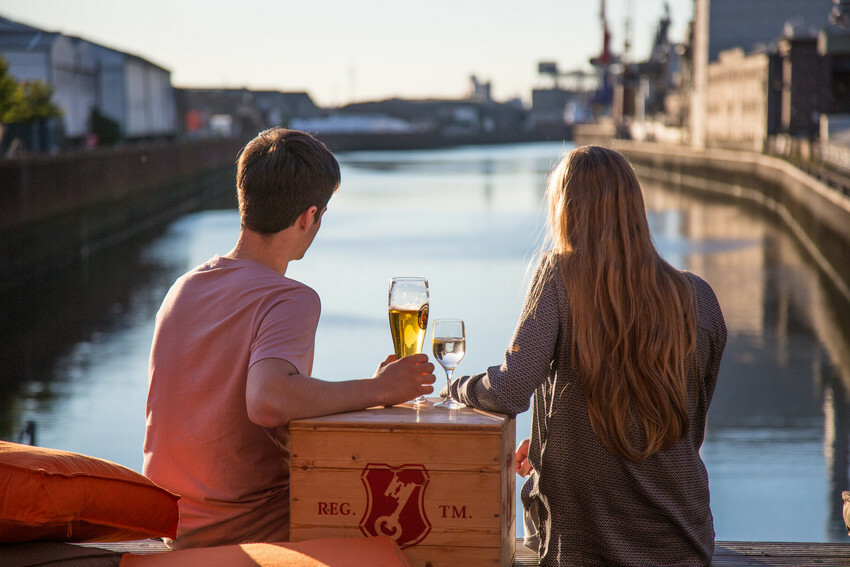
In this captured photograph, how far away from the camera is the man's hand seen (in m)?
2.09

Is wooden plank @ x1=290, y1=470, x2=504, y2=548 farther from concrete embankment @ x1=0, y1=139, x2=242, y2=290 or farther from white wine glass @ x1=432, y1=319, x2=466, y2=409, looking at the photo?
concrete embankment @ x1=0, y1=139, x2=242, y2=290

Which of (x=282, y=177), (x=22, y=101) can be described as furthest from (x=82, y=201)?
(x=282, y=177)

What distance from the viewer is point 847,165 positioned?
20.9 metres

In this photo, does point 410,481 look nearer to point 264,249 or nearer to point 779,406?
point 264,249

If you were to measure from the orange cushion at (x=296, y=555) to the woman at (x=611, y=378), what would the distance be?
348 mm

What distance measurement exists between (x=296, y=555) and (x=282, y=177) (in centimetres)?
70

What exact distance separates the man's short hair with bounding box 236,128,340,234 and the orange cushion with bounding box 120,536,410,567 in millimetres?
608

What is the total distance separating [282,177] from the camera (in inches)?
79.7

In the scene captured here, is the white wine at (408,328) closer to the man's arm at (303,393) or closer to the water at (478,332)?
the man's arm at (303,393)

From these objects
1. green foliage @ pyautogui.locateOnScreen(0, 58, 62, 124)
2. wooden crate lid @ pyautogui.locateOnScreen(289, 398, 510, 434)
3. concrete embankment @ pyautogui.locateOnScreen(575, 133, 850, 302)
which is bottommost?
concrete embankment @ pyautogui.locateOnScreen(575, 133, 850, 302)

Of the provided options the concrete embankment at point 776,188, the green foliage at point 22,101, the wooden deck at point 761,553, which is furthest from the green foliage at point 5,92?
the wooden deck at point 761,553

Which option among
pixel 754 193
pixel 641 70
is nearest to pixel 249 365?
pixel 754 193

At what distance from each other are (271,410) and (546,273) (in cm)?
60

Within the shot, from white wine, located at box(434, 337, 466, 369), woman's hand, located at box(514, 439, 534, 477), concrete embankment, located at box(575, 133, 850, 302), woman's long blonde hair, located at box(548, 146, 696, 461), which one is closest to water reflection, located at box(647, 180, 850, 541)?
concrete embankment, located at box(575, 133, 850, 302)
